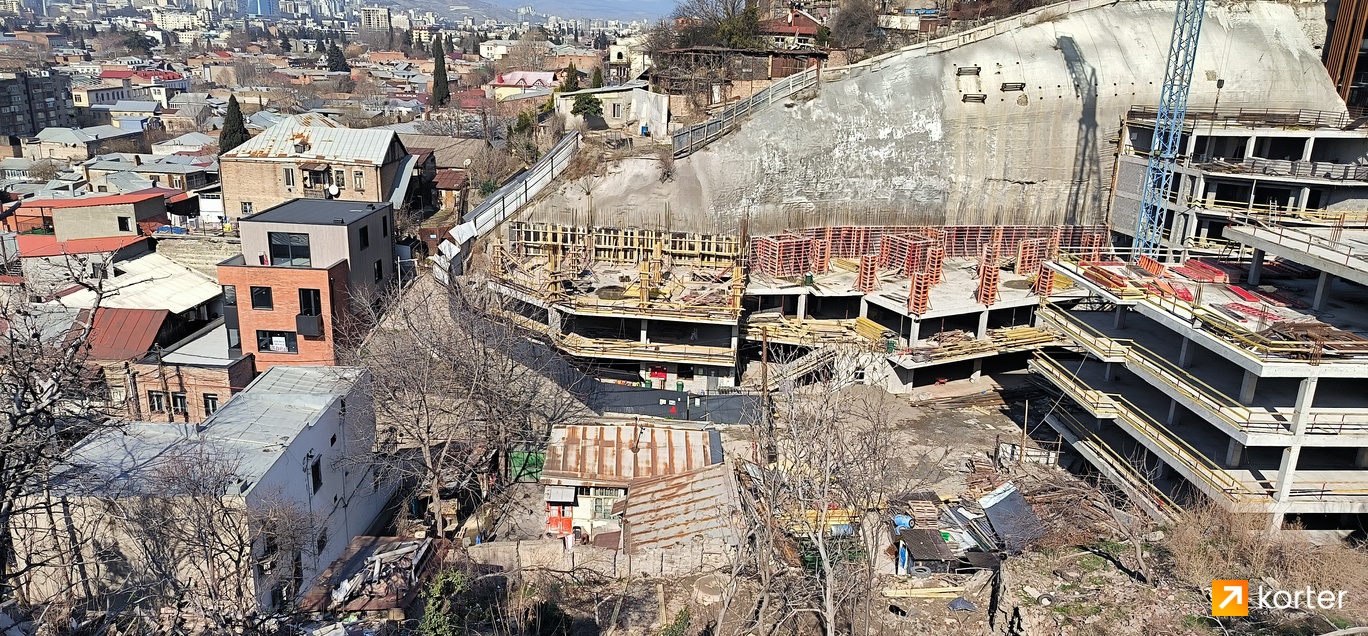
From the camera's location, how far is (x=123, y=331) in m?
34.2

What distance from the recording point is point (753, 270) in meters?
41.7

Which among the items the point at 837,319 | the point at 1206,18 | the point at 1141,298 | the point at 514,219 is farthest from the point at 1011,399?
the point at 1206,18

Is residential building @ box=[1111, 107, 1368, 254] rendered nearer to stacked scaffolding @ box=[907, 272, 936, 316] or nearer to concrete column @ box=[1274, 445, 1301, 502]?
stacked scaffolding @ box=[907, 272, 936, 316]

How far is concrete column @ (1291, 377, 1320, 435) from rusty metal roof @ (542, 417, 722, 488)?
15467mm

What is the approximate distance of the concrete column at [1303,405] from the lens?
2205 centimetres

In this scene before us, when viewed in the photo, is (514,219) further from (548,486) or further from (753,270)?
(548,486)

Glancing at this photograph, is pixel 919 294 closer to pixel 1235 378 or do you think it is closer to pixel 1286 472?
pixel 1235 378

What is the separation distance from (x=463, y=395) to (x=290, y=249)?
12.9 metres

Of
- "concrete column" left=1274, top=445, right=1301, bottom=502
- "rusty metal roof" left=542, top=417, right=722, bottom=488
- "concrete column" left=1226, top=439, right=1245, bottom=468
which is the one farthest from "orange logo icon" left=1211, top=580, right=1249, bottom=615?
"rusty metal roof" left=542, top=417, right=722, bottom=488

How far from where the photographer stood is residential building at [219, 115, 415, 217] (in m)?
52.8

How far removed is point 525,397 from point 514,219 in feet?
46.7

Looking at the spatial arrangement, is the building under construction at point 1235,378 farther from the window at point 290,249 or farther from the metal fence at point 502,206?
the window at point 290,249

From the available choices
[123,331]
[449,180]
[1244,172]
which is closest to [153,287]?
[123,331]

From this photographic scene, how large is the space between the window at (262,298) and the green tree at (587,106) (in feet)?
90.4
